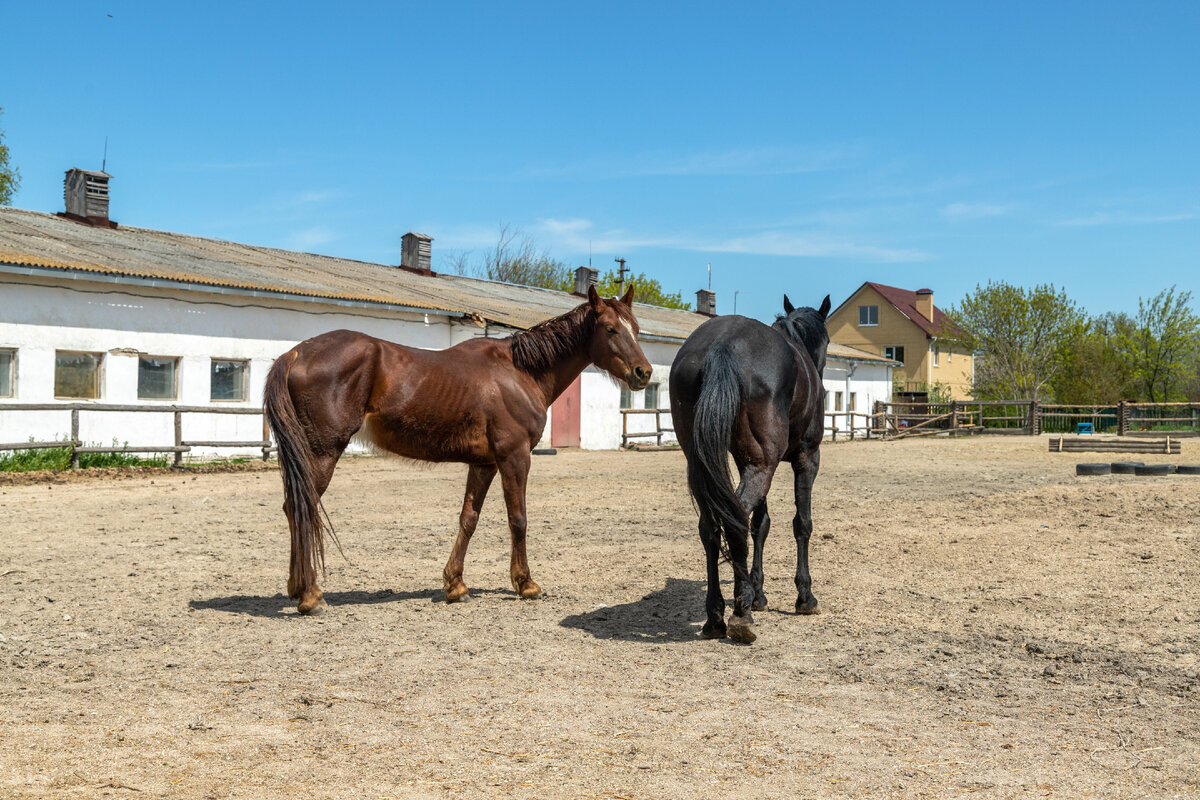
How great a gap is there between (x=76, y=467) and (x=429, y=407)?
40.7ft

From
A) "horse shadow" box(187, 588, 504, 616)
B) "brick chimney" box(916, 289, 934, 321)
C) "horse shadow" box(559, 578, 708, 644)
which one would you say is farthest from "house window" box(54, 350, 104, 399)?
"brick chimney" box(916, 289, 934, 321)

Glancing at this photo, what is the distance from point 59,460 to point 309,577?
485 inches

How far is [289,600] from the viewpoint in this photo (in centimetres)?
650

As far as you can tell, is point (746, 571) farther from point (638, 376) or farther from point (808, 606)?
point (638, 376)

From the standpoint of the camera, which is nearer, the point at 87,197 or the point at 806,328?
the point at 806,328

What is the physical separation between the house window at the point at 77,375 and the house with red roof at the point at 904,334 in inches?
1879

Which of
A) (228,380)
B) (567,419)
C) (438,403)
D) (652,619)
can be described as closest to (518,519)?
(438,403)

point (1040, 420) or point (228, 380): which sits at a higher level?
point (228, 380)

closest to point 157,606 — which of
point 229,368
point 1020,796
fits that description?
point 1020,796

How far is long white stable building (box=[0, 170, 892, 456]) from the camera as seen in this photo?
54.6ft

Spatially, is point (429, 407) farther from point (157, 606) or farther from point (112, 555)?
point (112, 555)

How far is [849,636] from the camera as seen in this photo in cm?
552

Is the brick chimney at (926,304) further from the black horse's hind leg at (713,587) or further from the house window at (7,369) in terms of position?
the black horse's hind leg at (713,587)

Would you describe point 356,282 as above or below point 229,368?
above
